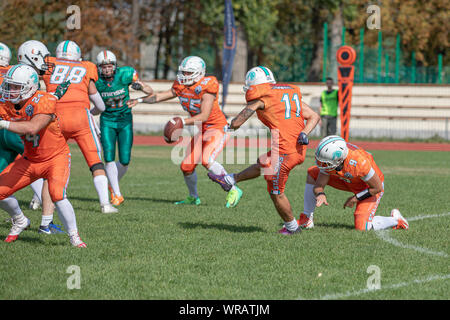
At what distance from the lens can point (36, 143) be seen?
21.5 ft

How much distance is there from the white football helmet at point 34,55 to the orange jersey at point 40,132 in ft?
5.09

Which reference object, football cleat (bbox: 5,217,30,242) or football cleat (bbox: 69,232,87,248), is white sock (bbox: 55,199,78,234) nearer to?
football cleat (bbox: 69,232,87,248)

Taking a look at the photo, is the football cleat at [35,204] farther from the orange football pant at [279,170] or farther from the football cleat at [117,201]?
the orange football pant at [279,170]

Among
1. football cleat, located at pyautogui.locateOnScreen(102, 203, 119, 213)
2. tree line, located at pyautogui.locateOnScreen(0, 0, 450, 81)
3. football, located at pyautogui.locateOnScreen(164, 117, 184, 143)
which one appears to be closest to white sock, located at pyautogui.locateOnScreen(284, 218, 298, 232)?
football, located at pyautogui.locateOnScreen(164, 117, 184, 143)

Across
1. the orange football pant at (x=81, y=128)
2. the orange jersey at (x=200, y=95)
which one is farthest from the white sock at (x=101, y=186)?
the orange jersey at (x=200, y=95)

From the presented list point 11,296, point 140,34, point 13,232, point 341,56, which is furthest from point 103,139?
point 140,34

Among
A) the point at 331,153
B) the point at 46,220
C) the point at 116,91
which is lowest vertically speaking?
the point at 46,220

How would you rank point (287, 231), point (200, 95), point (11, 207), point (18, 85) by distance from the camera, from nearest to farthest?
point (18, 85), point (11, 207), point (287, 231), point (200, 95)

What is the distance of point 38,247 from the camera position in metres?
6.66

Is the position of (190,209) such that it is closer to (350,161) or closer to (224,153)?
(350,161)

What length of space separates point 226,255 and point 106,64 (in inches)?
166

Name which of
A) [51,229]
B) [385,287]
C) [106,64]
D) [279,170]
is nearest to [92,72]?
[106,64]

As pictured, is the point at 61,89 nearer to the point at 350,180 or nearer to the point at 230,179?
the point at 230,179

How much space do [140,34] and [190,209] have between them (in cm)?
2904
